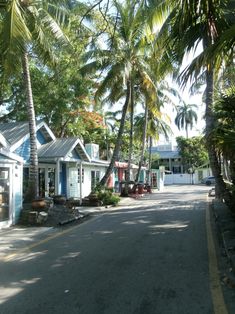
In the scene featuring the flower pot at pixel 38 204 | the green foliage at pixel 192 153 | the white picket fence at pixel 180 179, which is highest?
the green foliage at pixel 192 153

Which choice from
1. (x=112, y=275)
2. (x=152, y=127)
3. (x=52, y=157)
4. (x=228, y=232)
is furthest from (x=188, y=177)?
(x=112, y=275)

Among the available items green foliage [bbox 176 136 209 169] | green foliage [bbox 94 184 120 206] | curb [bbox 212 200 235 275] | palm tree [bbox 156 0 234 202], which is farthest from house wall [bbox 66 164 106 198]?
green foliage [bbox 176 136 209 169]

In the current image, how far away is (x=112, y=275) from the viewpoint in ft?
24.6

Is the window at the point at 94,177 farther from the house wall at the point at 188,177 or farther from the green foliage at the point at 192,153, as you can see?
the house wall at the point at 188,177

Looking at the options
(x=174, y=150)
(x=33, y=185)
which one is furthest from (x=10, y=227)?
(x=174, y=150)

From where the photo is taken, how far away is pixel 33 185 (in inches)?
688

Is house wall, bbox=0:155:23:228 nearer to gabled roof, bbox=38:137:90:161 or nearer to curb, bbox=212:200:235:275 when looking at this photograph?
curb, bbox=212:200:235:275

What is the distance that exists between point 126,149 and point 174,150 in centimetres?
3994

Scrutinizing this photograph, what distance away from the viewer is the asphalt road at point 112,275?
228 inches

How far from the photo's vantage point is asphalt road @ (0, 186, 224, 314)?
580 cm

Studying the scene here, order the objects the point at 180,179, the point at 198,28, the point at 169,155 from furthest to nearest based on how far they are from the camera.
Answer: the point at 169,155 < the point at 180,179 < the point at 198,28

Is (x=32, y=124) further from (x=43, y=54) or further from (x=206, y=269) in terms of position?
(x=206, y=269)

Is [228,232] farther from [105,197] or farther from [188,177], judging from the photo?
[188,177]

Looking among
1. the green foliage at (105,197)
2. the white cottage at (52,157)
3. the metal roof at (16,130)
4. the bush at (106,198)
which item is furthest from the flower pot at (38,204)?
the bush at (106,198)
